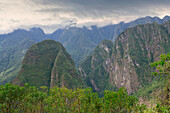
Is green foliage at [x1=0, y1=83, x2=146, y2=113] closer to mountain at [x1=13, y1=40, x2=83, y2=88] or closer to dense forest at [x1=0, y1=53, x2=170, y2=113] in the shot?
dense forest at [x1=0, y1=53, x2=170, y2=113]

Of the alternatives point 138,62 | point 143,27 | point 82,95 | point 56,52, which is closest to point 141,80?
point 138,62

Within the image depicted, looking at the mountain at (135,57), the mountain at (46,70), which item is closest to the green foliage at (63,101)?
the mountain at (46,70)

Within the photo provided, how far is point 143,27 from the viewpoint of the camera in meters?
148

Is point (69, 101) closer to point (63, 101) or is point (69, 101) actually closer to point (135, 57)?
point (63, 101)

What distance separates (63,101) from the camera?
19312 millimetres

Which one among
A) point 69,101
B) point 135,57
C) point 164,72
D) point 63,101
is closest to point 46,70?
point 69,101

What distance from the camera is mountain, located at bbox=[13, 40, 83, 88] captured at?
8144 centimetres

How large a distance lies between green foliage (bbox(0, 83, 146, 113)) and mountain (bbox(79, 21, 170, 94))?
117482 mm

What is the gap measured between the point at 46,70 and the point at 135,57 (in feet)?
320

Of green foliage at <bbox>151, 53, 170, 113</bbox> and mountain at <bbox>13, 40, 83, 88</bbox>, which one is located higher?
green foliage at <bbox>151, 53, 170, 113</bbox>

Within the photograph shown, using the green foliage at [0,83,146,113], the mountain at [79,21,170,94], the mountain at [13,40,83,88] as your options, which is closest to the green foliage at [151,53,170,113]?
the green foliage at [0,83,146,113]

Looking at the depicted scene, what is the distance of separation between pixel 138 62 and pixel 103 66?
68341mm

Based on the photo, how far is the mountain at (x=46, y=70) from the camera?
81.4 metres

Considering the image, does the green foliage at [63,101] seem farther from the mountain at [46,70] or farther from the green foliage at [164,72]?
the mountain at [46,70]
